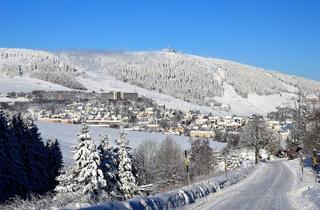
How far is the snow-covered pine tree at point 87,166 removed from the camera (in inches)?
1483

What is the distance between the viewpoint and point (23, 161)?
169 ft

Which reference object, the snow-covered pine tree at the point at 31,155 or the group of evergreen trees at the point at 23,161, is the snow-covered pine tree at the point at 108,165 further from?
the snow-covered pine tree at the point at 31,155

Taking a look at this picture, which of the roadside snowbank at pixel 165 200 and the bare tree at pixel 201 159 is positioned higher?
the roadside snowbank at pixel 165 200

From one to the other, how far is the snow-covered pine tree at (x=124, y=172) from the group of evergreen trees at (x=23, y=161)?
7694 mm

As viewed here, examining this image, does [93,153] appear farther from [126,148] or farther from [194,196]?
[194,196]

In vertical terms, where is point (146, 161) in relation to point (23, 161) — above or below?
below

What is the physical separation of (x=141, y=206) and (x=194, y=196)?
280 inches

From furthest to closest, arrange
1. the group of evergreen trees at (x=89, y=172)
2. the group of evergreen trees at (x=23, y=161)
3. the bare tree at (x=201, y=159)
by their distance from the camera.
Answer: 1. the bare tree at (x=201, y=159)
2. the group of evergreen trees at (x=23, y=161)
3. the group of evergreen trees at (x=89, y=172)

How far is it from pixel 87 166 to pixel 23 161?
15820 millimetres

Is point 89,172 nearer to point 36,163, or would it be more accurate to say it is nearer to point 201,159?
point 36,163

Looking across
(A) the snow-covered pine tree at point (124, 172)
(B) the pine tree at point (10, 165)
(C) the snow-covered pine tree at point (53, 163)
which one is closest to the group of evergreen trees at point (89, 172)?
(A) the snow-covered pine tree at point (124, 172)

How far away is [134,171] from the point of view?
48312 millimetres

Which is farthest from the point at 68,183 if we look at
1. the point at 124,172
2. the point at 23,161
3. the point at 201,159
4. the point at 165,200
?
the point at 201,159

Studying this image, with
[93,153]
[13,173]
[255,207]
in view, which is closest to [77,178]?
[93,153]
